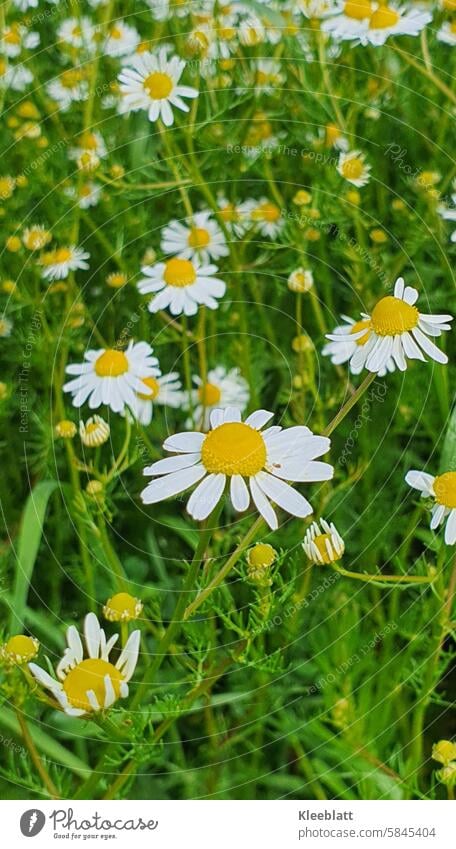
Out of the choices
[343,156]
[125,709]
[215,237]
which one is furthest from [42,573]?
[343,156]

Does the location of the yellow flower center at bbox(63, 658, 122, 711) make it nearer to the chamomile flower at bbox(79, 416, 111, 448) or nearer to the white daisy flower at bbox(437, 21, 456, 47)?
the chamomile flower at bbox(79, 416, 111, 448)

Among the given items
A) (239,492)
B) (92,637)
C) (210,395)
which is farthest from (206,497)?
(210,395)

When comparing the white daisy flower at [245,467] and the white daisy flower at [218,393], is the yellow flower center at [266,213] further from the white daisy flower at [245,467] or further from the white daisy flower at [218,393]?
the white daisy flower at [245,467]

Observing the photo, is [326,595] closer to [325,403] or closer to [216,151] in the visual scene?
[325,403]

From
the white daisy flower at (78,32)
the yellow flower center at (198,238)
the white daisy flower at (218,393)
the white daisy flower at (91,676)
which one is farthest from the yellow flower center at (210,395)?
the white daisy flower at (78,32)

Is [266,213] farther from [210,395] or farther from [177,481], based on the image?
[177,481]

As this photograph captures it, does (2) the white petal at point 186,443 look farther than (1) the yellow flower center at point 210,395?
No
